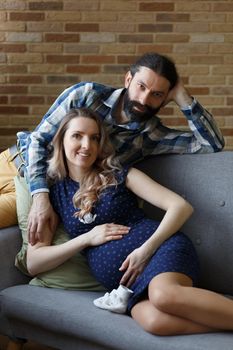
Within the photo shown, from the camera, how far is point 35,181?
2412 millimetres

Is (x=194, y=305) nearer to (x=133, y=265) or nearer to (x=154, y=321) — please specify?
(x=154, y=321)

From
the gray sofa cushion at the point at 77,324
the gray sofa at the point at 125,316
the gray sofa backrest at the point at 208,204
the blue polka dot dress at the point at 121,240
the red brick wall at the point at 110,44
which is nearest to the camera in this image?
the gray sofa cushion at the point at 77,324

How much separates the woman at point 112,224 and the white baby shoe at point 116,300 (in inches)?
0.8

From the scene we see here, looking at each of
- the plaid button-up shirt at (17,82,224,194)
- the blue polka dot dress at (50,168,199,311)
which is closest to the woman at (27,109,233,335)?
the blue polka dot dress at (50,168,199,311)

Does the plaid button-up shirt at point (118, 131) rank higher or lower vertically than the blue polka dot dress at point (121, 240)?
higher

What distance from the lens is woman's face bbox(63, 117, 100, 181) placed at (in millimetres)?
2322

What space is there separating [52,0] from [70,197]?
5.50 feet

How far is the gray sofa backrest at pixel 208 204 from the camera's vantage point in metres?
2.36

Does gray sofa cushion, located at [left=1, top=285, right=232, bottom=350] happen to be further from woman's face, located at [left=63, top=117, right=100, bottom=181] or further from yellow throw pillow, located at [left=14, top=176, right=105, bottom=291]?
woman's face, located at [left=63, top=117, right=100, bottom=181]

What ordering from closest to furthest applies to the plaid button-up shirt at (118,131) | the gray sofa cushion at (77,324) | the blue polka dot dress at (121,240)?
the gray sofa cushion at (77,324), the blue polka dot dress at (121,240), the plaid button-up shirt at (118,131)

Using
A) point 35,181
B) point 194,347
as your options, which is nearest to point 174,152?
point 35,181

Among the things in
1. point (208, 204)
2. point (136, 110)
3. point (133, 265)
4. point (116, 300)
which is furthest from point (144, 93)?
point (116, 300)

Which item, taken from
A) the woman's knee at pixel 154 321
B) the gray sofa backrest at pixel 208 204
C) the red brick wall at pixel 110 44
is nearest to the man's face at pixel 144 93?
the gray sofa backrest at pixel 208 204

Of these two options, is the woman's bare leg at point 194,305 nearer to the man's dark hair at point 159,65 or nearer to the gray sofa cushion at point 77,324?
the gray sofa cushion at point 77,324
